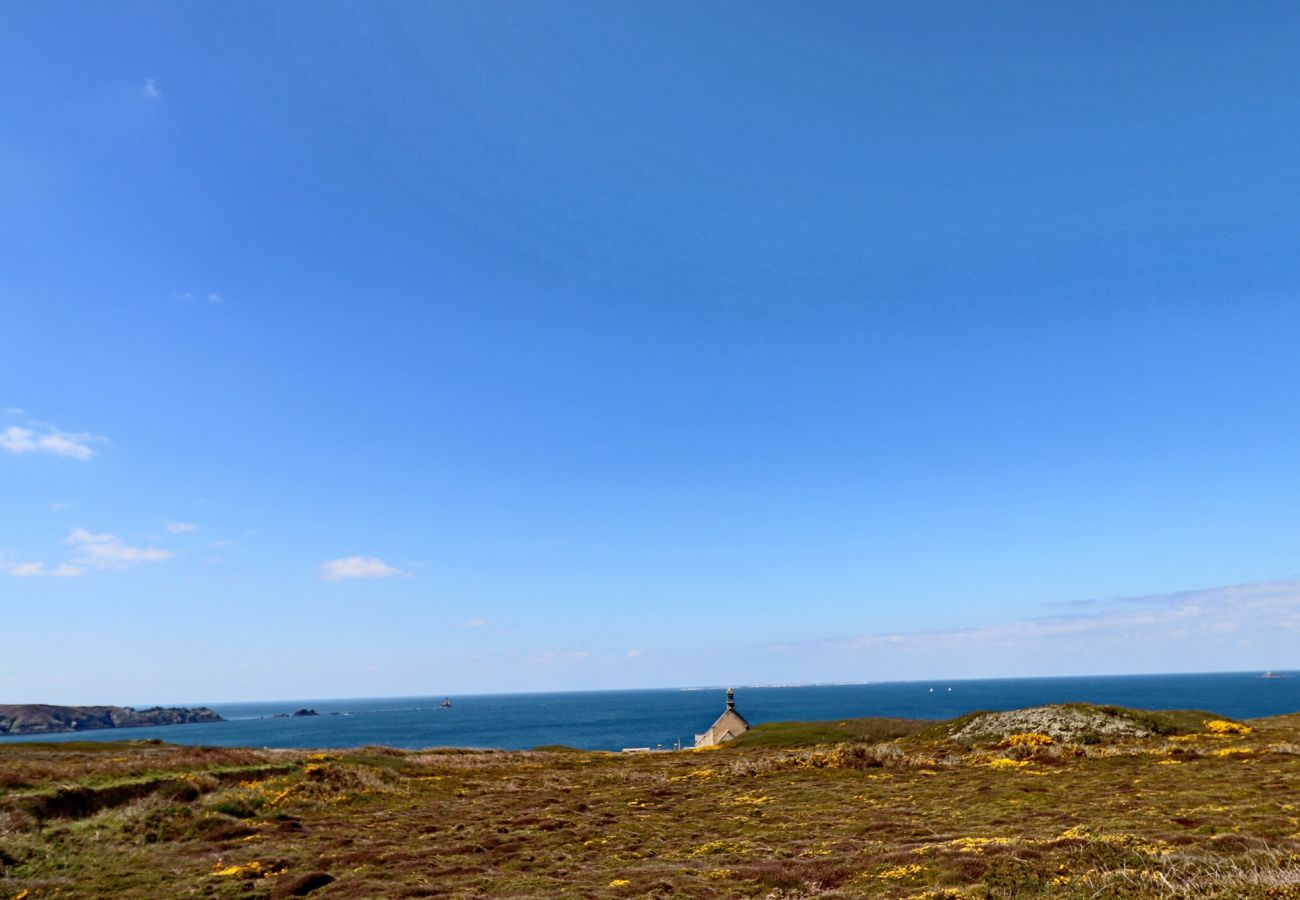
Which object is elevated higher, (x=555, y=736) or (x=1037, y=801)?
(x=1037, y=801)

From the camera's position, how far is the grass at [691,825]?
17.8 metres

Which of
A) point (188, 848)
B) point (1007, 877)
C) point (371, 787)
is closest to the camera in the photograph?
point (1007, 877)

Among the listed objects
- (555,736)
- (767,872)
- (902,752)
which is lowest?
(555,736)

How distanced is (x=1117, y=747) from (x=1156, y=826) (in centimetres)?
3338

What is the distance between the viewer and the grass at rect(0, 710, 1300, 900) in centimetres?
1775

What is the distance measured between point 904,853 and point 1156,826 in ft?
29.5

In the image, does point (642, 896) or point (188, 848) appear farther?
point (188, 848)

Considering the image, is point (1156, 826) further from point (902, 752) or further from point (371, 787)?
point (371, 787)

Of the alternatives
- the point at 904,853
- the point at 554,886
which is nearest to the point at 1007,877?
the point at 904,853

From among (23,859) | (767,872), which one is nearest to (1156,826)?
(767,872)

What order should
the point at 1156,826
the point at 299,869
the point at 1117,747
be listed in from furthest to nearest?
the point at 1117,747 < the point at 299,869 < the point at 1156,826

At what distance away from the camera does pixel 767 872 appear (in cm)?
1995

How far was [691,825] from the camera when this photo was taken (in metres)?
30.5

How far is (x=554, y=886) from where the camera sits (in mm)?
20594
